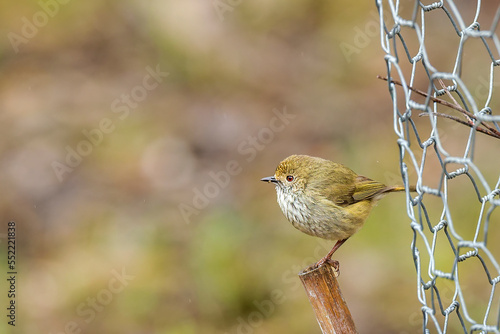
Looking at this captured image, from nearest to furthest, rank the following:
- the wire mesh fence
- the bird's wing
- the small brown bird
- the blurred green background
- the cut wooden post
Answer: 1. the cut wooden post
2. the small brown bird
3. the bird's wing
4. the wire mesh fence
5. the blurred green background

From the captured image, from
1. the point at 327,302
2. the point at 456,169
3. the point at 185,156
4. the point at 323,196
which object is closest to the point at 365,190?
the point at 323,196

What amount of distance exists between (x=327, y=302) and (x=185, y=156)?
5962 mm

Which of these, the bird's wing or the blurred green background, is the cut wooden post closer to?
the bird's wing

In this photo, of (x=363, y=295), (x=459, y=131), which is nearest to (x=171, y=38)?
(x=459, y=131)

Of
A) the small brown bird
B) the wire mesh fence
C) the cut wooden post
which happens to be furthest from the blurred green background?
the cut wooden post

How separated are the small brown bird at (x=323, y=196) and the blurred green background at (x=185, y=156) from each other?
1.78m

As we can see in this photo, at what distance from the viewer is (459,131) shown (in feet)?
25.9

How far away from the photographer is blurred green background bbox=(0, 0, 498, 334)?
6.36 meters

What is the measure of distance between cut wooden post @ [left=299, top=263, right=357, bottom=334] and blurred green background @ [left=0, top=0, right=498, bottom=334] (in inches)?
130

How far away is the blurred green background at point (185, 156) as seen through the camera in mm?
6355

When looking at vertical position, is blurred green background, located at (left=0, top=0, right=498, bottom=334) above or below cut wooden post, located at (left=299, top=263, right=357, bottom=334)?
above

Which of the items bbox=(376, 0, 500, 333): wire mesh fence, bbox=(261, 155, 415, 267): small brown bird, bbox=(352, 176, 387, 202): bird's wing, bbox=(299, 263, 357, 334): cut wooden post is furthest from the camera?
bbox=(376, 0, 500, 333): wire mesh fence

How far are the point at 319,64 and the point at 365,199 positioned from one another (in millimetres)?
5120

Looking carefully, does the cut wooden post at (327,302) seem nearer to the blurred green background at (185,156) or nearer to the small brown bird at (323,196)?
the small brown bird at (323,196)
